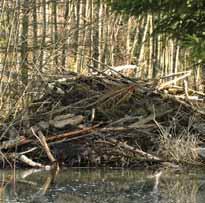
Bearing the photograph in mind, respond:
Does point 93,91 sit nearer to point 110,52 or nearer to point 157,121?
point 157,121

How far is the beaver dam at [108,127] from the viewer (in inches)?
533

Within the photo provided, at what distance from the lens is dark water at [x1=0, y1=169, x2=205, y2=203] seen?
379 inches

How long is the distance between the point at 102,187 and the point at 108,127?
11.1 ft

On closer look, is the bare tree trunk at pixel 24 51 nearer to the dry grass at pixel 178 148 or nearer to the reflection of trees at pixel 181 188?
the reflection of trees at pixel 181 188

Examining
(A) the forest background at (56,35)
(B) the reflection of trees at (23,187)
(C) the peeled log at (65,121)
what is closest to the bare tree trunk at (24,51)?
(A) the forest background at (56,35)

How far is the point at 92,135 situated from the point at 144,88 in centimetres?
214

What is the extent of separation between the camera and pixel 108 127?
14.1 meters

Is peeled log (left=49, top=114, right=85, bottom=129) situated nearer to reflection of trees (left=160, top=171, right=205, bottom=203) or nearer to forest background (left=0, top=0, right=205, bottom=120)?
forest background (left=0, top=0, right=205, bottom=120)

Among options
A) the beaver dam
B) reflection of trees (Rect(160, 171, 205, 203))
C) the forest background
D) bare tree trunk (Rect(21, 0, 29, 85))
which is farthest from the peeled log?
bare tree trunk (Rect(21, 0, 29, 85))

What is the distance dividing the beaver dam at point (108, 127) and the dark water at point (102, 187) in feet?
1.99

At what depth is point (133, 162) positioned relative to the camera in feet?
44.7

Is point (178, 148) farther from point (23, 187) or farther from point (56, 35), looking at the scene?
point (56, 35)

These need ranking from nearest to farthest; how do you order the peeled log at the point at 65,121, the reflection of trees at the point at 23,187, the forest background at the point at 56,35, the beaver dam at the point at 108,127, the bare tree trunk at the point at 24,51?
the forest background at the point at 56,35 → the bare tree trunk at the point at 24,51 → the reflection of trees at the point at 23,187 → the beaver dam at the point at 108,127 → the peeled log at the point at 65,121

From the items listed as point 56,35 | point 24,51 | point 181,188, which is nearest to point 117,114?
point 181,188
